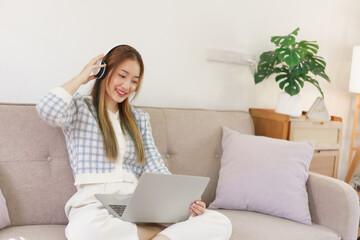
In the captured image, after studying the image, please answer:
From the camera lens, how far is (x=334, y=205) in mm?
1624

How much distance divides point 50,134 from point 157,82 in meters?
0.73

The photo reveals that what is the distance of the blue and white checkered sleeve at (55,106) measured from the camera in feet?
4.38

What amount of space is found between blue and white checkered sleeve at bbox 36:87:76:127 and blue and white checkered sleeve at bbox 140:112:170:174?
0.39 metres

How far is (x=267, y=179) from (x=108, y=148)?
2.38 feet

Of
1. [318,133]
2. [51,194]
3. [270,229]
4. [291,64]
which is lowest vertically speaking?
[270,229]

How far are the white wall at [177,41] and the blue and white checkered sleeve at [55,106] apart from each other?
44 centimetres

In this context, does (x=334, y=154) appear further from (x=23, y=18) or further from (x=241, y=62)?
(x=23, y=18)

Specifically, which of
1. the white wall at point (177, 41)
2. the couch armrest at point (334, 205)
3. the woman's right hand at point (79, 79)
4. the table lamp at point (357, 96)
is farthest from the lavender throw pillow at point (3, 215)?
the table lamp at point (357, 96)

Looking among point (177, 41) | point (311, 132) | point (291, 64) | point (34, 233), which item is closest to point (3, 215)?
point (34, 233)

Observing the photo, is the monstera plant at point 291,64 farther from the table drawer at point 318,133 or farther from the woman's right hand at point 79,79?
the woman's right hand at point 79,79

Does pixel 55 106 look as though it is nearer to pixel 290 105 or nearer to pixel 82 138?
pixel 82 138

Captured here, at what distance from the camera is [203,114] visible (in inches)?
77.1

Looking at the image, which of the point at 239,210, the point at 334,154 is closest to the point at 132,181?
the point at 239,210

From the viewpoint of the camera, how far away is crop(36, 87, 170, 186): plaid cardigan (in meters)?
1.35
